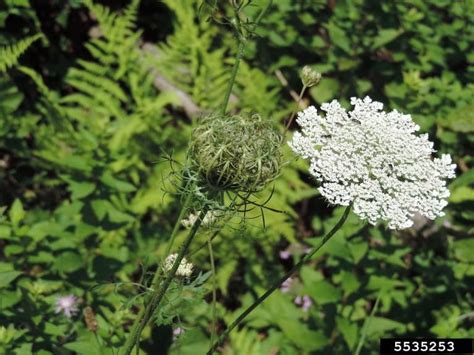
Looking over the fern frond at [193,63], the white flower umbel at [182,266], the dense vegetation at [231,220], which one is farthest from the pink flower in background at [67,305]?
the fern frond at [193,63]

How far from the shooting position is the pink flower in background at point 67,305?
8.46ft

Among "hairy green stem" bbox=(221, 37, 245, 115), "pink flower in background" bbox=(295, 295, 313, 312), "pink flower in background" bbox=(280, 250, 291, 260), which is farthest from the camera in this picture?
"pink flower in background" bbox=(280, 250, 291, 260)

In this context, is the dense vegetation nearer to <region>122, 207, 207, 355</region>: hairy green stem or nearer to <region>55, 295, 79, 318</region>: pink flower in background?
<region>55, 295, 79, 318</region>: pink flower in background

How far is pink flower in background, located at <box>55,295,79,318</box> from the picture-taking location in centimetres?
258

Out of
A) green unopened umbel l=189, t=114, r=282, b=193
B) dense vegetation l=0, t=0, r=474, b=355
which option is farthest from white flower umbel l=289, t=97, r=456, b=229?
dense vegetation l=0, t=0, r=474, b=355

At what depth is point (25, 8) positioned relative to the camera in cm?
371

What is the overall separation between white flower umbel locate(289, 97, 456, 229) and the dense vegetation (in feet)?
2.37

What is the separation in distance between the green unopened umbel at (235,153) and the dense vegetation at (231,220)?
0.67m

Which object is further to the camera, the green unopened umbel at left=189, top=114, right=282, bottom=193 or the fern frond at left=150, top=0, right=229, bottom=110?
the fern frond at left=150, top=0, right=229, bottom=110

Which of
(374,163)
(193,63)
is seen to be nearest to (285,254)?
(193,63)

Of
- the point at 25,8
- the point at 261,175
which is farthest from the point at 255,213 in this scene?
the point at 261,175

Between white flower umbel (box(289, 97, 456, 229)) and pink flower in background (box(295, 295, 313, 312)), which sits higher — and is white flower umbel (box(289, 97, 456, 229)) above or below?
above

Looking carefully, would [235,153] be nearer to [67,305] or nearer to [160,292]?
[160,292]

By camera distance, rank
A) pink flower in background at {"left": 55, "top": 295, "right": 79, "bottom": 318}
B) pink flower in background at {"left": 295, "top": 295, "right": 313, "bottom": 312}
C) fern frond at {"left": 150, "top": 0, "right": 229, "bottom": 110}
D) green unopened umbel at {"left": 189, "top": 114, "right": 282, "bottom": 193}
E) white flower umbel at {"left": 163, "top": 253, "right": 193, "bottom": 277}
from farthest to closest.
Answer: fern frond at {"left": 150, "top": 0, "right": 229, "bottom": 110} → pink flower in background at {"left": 295, "top": 295, "right": 313, "bottom": 312} → pink flower in background at {"left": 55, "top": 295, "right": 79, "bottom": 318} → white flower umbel at {"left": 163, "top": 253, "right": 193, "bottom": 277} → green unopened umbel at {"left": 189, "top": 114, "right": 282, "bottom": 193}
